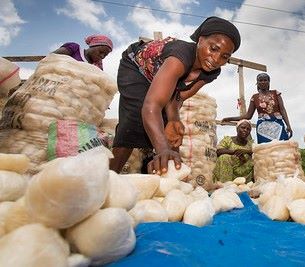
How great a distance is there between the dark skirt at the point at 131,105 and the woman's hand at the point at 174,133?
10.8 inches

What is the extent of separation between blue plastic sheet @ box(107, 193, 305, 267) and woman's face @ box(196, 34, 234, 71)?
951mm

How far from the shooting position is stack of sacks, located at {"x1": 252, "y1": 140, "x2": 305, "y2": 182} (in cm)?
330

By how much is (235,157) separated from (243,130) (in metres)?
0.37

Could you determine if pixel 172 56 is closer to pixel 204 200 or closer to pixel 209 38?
pixel 209 38

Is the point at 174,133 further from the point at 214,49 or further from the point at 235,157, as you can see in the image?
the point at 235,157

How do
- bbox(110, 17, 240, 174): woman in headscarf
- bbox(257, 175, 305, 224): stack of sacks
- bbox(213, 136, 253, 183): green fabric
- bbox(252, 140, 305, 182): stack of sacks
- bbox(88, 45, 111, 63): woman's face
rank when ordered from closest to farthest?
bbox(257, 175, 305, 224): stack of sacks, bbox(110, 17, 240, 174): woman in headscarf, bbox(88, 45, 111, 63): woman's face, bbox(252, 140, 305, 182): stack of sacks, bbox(213, 136, 253, 183): green fabric

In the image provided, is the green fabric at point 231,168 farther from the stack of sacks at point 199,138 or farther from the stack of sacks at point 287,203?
→ the stack of sacks at point 287,203

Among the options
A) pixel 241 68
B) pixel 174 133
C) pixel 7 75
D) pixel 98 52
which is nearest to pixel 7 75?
pixel 7 75

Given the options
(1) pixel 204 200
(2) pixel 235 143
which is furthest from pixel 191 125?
(1) pixel 204 200

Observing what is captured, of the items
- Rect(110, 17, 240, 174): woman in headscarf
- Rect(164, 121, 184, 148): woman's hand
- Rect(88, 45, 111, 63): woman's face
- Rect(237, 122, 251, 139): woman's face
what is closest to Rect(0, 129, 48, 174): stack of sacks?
Rect(110, 17, 240, 174): woman in headscarf

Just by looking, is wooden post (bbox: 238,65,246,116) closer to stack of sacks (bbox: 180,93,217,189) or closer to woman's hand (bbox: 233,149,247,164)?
woman's hand (bbox: 233,149,247,164)

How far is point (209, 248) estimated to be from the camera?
73 centimetres

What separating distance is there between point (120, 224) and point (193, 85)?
1.52 meters

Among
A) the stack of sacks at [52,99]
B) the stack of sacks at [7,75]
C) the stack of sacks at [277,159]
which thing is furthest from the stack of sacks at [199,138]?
the stack of sacks at [7,75]
